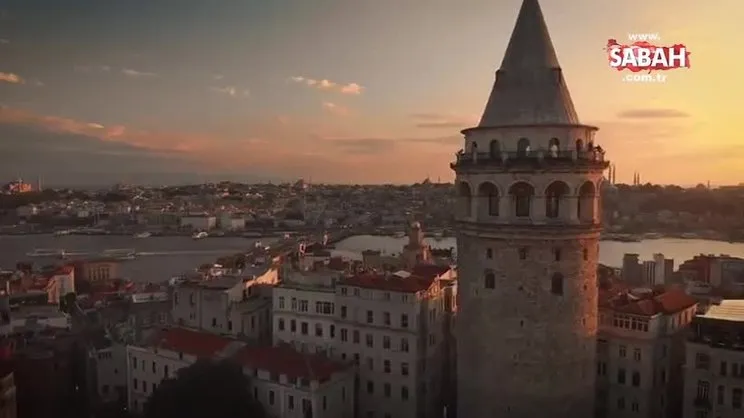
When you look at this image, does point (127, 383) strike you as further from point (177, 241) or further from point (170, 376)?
point (177, 241)

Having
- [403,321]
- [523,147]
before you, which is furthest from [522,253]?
[403,321]

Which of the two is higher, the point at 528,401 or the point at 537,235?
the point at 537,235

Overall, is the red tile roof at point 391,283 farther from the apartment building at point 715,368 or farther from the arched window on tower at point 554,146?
the arched window on tower at point 554,146

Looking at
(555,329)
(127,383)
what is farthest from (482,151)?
(127,383)

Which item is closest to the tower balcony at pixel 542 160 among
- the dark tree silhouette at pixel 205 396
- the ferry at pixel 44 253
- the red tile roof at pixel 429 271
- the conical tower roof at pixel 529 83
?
the conical tower roof at pixel 529 83

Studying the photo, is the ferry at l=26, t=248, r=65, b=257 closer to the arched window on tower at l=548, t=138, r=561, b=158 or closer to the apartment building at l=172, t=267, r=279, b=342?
the apartment building at l=172, t=267, r=279, b=342

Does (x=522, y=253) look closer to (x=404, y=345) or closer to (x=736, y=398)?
(x=404, y=345)

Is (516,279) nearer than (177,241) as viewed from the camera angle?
Yes
